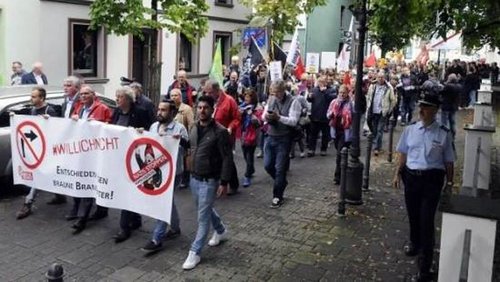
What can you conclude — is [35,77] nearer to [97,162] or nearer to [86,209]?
[86,209]

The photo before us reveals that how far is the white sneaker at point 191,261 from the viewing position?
20.3 feet

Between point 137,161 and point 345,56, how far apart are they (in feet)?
46.5

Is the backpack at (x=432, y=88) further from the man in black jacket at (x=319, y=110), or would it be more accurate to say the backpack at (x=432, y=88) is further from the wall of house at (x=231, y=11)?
the wall of house at (x=231, y=11)

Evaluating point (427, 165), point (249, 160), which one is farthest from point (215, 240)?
point (249, 160)

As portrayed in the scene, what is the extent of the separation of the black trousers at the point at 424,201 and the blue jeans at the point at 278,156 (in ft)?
7.86

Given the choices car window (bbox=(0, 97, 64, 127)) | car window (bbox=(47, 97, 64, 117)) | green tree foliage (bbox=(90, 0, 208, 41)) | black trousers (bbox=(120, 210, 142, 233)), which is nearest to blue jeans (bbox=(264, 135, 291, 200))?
black trousers (bbox=(120, 210, 142, 233))

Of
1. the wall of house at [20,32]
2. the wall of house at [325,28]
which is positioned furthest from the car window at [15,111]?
the wall of house at [325,28]

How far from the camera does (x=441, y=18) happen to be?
810 centimetres

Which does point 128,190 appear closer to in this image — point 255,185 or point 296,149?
point 255,185

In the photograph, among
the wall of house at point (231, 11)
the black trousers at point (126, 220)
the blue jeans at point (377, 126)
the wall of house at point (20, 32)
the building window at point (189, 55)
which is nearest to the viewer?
the black trousers at point (126, 220)

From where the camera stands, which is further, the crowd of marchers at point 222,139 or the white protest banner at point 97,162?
the white protest banner at point 97,162

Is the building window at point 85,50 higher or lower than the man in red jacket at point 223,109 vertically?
higher

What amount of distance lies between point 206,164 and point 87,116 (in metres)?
2.30

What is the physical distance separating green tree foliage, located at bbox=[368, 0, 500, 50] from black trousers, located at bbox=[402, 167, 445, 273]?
71.9 inches
